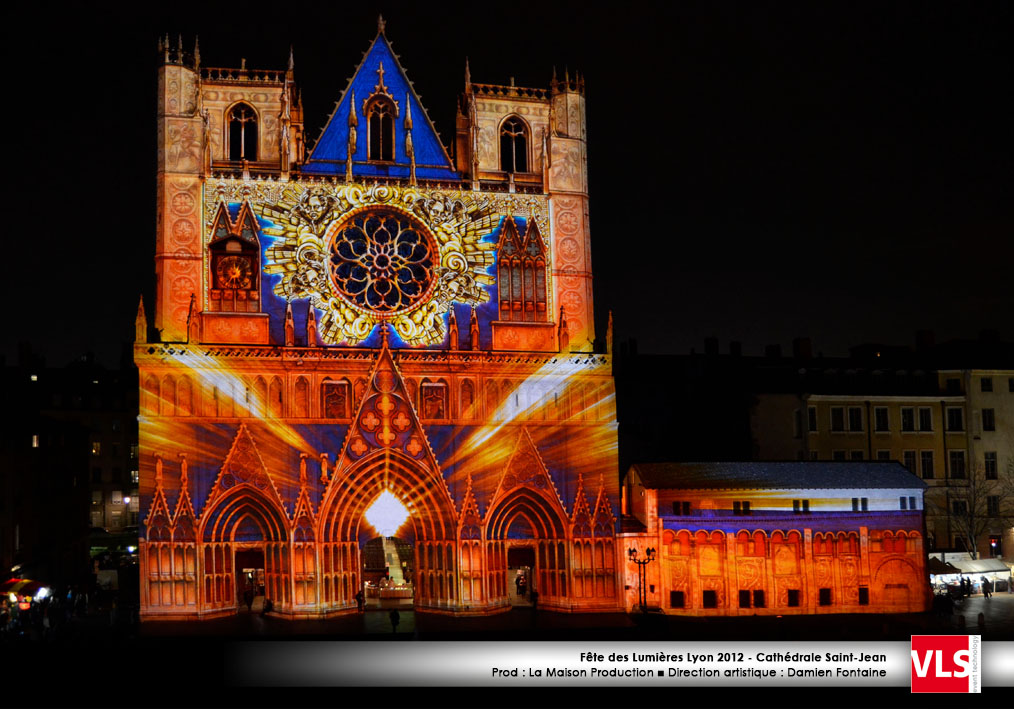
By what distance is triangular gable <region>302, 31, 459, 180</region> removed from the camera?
52125mm

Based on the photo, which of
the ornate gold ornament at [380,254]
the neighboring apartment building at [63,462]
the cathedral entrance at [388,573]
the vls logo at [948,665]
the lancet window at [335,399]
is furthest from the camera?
the neighboring apartment building at [63,462]

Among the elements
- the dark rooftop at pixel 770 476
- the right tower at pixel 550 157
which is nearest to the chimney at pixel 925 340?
the dark rooftop at pixel 770 476

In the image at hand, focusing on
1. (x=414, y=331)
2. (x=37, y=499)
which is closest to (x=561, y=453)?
(x=414, y=331)

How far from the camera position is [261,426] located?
48.8 m

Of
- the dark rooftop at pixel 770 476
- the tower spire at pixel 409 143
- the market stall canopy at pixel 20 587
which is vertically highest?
the tower spire at pixel 409 143

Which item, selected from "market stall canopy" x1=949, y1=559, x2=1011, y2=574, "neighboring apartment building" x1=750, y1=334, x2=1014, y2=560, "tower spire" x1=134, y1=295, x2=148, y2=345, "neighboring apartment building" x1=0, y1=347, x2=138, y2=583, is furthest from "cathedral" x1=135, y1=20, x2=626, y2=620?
"market stall canopy" x1=949, y1=559, x2=1011, y2=574

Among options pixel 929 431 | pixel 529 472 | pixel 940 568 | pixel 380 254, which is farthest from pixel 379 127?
pixel 929 431

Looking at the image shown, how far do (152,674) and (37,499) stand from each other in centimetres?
2689

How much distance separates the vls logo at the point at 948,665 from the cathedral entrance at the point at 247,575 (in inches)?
1014

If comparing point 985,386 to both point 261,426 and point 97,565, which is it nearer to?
point 261,426

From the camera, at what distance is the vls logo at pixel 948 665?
102 feet

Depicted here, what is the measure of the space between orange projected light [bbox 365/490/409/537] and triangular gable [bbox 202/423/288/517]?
3.47 metres

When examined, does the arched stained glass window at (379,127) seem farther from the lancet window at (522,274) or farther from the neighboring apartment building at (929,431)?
the neighboring apartment building at (929,431)

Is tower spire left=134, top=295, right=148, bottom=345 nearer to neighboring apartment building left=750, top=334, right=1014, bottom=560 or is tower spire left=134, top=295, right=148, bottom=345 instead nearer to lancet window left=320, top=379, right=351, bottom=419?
lancet window left=320, top=379, right=351, bottom=419
